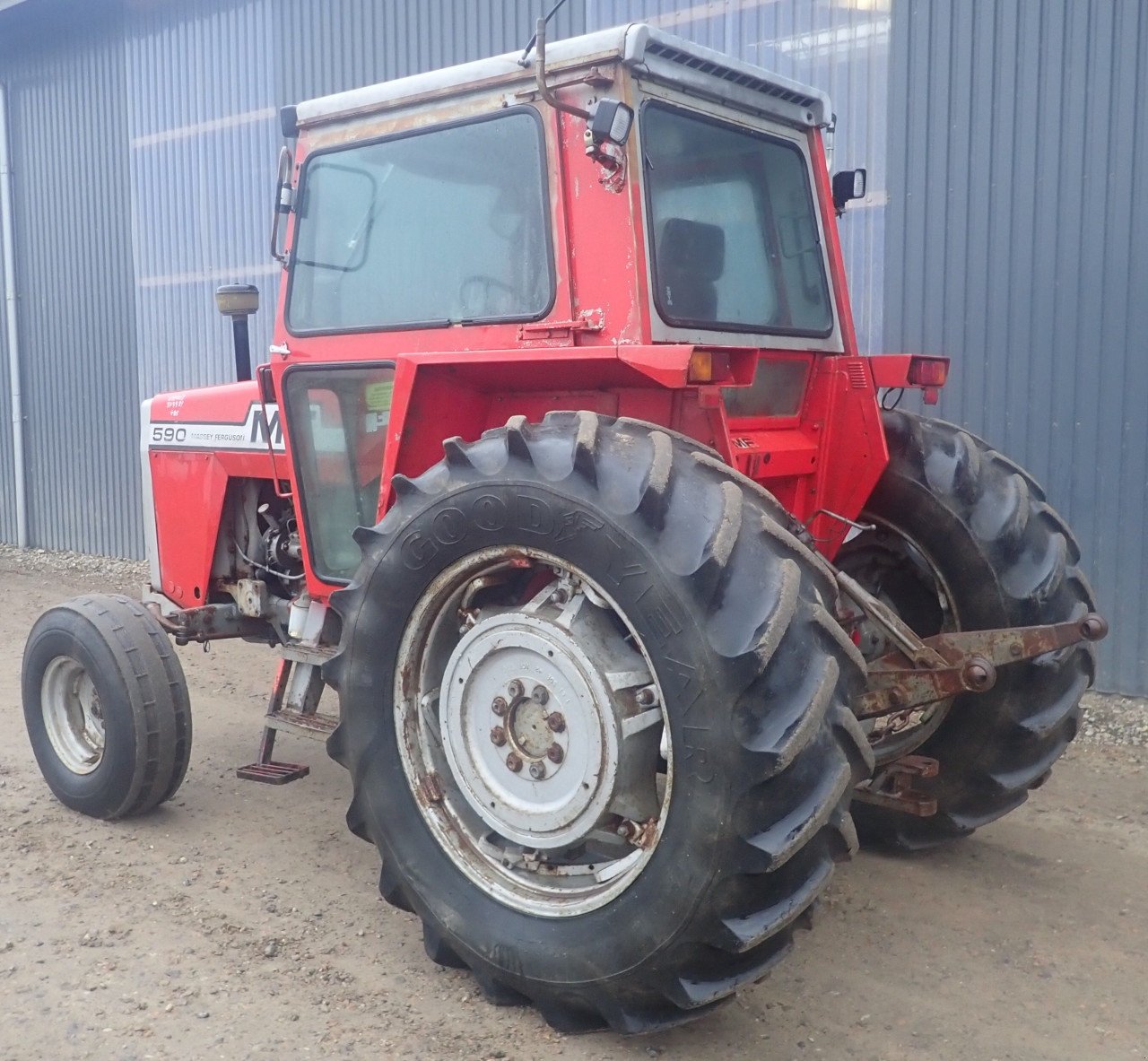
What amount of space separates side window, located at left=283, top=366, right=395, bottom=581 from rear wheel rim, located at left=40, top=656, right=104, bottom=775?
1115 millimetres

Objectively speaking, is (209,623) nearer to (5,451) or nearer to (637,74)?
(637,74)

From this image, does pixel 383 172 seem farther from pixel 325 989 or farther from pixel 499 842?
pixel 325 989

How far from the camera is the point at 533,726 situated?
279 centimetres

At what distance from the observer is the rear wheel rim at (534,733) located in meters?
2.65

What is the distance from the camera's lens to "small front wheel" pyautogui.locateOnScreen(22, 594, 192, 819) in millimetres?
3932

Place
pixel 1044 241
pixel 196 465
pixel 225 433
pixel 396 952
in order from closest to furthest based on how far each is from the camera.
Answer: pixel 396 952
pixel 225 433
pixel 196 465
pixel 1044 241

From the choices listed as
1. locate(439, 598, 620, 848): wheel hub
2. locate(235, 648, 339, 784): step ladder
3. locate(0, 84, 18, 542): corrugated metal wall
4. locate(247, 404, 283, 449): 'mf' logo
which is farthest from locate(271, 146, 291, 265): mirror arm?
locate(0, 84, 18, 542): corrugated metal wall

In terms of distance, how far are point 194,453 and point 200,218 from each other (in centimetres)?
559

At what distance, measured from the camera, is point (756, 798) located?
2340 mm

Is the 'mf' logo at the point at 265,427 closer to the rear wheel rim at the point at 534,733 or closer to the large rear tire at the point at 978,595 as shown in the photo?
the rear wheel rim at the point at 534,733

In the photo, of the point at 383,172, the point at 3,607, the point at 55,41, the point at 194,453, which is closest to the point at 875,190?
the point at 383,172

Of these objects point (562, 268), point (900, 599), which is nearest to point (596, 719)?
point (562, 268)

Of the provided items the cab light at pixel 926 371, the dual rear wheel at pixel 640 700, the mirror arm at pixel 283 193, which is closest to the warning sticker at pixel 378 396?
the mirror arm at pixel 283 193

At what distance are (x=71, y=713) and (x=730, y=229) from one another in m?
2.94
